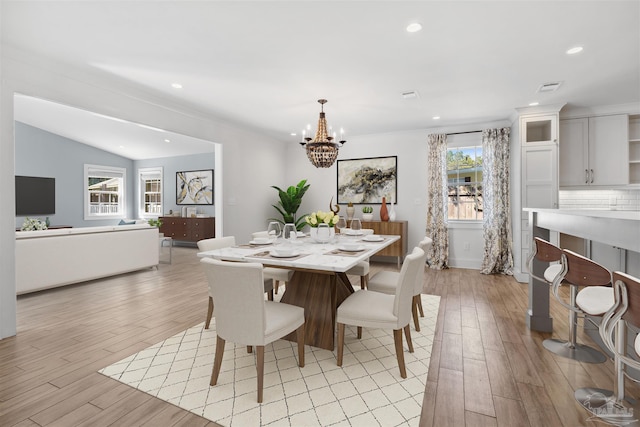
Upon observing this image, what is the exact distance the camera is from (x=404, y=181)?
5.99m

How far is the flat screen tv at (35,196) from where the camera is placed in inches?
274

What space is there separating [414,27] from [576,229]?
6.07 ft

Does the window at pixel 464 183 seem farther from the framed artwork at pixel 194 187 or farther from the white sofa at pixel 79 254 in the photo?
the framed artwork at pixel 194 187

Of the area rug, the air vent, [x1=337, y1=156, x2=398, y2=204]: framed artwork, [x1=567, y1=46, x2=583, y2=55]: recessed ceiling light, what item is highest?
the air vent

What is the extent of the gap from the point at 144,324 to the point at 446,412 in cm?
271

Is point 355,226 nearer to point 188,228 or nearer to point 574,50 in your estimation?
point 574,50

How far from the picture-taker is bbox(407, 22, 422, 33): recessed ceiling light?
7.68 feet

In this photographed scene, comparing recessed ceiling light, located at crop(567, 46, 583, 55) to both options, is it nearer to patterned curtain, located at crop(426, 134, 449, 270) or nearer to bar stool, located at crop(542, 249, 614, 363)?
bar stool, located at crop(542, 249, 614, 363)

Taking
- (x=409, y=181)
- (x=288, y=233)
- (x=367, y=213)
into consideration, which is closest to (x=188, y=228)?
(x=367, y=213)

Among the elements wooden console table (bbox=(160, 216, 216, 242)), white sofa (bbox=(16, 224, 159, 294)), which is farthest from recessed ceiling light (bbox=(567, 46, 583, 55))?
wooden console table (bbox=(160, 216, 216, 242))

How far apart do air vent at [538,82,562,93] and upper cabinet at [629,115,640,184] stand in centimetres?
183

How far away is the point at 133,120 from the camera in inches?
149

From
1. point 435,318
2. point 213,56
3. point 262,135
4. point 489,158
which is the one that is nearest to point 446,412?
point 435,318

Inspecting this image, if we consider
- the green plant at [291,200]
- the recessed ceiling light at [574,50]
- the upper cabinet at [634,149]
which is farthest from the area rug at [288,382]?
the upper cabinet at [634,149]
